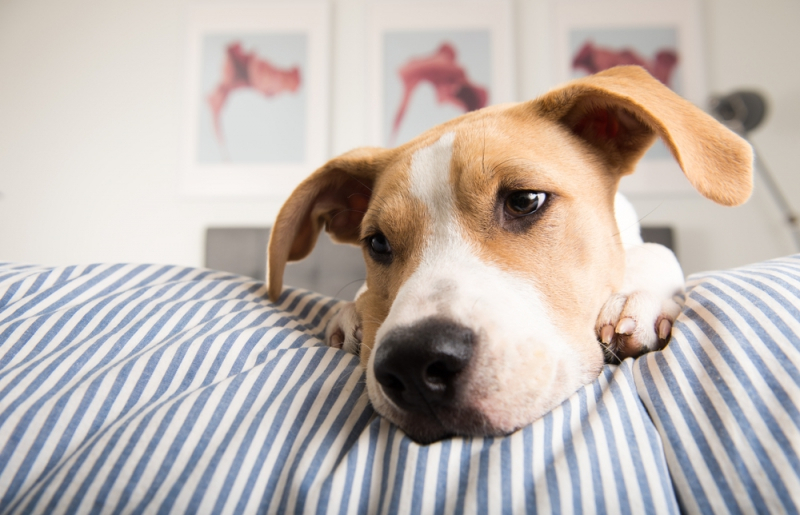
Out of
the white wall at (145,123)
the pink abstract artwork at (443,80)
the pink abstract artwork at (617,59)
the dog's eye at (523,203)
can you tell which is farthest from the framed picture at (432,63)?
the dog's eye at (523,203)

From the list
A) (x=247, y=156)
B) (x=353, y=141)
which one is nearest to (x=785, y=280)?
(x=353, y=141)

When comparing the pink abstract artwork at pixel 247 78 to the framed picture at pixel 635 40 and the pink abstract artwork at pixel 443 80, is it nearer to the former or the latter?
the pink abstract artwork at pixel 443 80

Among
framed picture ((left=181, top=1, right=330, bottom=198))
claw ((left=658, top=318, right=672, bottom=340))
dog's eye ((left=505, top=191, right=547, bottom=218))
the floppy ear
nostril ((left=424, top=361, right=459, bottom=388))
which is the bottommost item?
nostril ((left=424, top=361, right=459, bottom=388))

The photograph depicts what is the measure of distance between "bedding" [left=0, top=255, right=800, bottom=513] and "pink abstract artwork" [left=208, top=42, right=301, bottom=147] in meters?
3.38

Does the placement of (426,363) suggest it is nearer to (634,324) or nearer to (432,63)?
(634,324)

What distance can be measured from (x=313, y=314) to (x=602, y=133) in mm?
907

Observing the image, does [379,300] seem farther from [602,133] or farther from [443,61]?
[443,61]

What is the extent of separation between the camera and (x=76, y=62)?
4180 millimetres

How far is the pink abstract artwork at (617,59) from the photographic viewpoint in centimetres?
384

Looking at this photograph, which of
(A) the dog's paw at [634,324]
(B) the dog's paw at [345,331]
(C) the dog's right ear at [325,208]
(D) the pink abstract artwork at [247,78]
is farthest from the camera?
(D) the pink abstract artwork at [247,78]

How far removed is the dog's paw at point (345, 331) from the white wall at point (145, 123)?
9.24ft

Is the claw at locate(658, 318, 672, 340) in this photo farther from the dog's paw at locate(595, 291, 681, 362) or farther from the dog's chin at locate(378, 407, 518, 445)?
the dog's chin at locate(378, 407, 518, 445)

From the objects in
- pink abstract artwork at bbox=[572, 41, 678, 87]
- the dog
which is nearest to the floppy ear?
the dog

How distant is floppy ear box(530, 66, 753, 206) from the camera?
98cm
